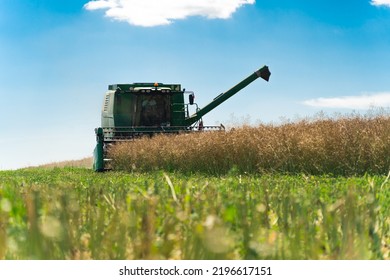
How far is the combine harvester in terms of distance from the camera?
20141 millimetres

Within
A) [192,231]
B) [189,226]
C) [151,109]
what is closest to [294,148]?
[151,109]

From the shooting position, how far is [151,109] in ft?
66.5

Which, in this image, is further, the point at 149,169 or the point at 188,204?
the point at 149,169

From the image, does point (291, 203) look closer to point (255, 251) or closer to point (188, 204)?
point (188, 204)

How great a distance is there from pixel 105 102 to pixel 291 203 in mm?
19498

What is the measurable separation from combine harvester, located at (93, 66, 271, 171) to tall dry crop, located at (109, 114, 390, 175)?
328 cm

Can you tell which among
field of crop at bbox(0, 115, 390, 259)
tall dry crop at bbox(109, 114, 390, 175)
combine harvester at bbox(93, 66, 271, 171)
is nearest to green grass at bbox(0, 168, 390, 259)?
field of crop at bbox(0, 115, 390, 259)

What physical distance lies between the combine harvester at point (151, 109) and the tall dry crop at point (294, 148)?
3.28 meters

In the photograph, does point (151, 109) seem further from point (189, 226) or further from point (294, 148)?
point (189, 226)

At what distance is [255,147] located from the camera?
14336mm

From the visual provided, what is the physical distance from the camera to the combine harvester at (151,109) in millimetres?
20141

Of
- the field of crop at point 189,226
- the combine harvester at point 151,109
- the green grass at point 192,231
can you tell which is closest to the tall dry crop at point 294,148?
the combine harvester at point 151,109
